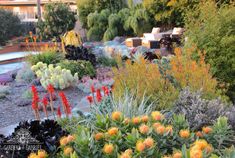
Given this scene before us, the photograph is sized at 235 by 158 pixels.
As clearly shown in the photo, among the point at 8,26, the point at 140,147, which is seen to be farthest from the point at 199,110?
the point at 8,26

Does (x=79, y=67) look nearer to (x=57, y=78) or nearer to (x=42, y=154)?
(x=57, y=78)

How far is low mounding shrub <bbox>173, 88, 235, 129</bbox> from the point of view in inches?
144

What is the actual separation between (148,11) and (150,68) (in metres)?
10.2

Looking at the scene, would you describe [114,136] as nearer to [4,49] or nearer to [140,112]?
[140,112]

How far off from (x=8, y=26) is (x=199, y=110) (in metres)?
12.9

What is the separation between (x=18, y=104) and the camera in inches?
233

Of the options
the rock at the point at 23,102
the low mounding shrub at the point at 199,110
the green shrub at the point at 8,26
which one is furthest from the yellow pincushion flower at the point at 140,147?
the green shrub at the point at 8,26

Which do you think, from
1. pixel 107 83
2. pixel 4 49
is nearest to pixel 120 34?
pixel 4 49

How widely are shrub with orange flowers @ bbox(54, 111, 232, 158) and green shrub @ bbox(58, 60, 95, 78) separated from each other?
4.67 metres

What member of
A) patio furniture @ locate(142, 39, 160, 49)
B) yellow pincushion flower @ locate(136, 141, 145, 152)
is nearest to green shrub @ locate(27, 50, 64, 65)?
patio furniture @ locate(142, 39, 160, 49)

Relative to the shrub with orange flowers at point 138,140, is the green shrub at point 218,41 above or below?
above

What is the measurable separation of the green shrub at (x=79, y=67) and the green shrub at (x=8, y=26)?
815 centimetres

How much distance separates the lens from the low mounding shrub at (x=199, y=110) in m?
3.66

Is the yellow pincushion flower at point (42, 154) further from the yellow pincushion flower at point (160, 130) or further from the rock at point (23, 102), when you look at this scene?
the rock at point (23, 102)
